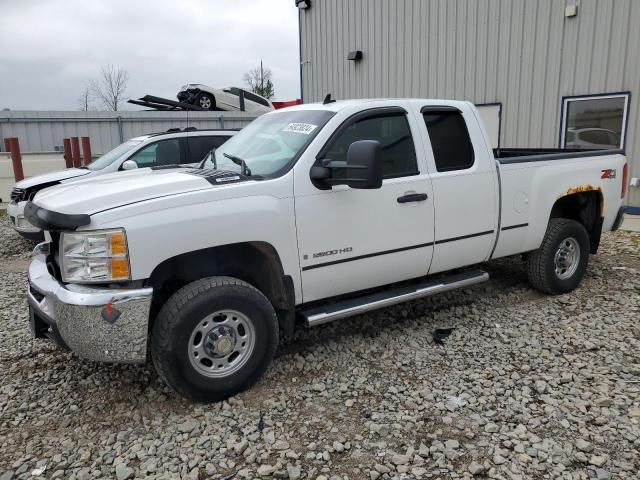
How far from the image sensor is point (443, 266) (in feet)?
14.4

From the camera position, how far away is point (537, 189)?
15.9 feet

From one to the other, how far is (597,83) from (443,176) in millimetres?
6790

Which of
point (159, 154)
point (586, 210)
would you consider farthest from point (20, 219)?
point (586, 210)

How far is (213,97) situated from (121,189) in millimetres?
15856

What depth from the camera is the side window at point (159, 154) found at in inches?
320

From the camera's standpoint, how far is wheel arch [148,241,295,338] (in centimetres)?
332

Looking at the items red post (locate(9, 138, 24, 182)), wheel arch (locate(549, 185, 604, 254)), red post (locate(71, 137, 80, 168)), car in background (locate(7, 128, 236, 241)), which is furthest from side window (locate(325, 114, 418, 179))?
red post (locate(9, 138, 24, 182))

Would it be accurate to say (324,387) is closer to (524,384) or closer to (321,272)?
(321,272)

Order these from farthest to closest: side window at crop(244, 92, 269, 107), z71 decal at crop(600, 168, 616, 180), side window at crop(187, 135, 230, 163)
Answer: side window at crop(244, 92, 269, 107) → side window at crop(187, 135, 230, 163) → z71 decal at crop(600, 168, 616, 180)

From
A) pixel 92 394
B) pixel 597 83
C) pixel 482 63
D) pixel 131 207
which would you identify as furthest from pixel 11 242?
pixel 597 83

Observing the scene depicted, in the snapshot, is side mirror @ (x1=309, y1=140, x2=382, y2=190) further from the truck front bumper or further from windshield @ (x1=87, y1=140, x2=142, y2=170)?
windshield @ (x1=87, y1=140, x2=142, y2=170)

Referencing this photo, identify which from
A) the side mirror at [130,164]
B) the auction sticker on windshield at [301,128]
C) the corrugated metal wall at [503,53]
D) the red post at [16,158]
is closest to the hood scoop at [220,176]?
the auction sticker on windshield at [301,128]

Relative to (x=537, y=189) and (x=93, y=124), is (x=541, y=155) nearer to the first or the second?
(x=537, y=189)

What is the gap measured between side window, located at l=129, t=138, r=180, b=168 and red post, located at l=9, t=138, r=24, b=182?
543 cm
